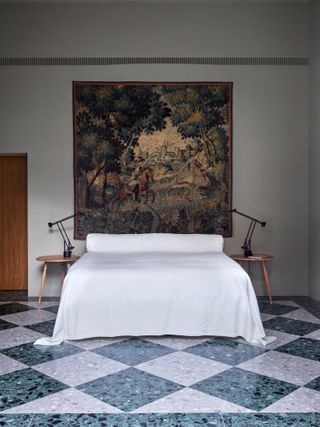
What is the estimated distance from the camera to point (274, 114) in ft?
22.0

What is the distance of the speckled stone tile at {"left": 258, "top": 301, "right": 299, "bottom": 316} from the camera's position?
5.66 m

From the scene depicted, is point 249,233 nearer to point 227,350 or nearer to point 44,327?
point 227,350

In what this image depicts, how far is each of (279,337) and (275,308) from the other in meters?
1.32

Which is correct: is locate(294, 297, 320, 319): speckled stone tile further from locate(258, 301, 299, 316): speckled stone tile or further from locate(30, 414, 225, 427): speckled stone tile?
locate(30, 414, 225, 427): speckled stone tile

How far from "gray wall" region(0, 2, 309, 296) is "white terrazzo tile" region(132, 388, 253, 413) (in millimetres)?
3652

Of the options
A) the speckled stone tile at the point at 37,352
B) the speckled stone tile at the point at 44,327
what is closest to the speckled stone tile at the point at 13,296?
the speckled stone tile at the point at 44,327

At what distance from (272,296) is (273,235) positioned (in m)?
0.85

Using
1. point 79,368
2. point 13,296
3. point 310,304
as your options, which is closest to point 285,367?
point 79,368

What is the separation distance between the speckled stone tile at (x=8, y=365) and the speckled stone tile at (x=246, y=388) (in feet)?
4.70

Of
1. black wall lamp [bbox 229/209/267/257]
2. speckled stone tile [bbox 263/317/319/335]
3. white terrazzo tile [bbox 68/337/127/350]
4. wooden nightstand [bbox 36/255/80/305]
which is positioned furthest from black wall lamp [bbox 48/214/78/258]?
speckled stone tile [bbox 263/317/319/335]

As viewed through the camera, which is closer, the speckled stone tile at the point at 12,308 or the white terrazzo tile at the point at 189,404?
the white terrazzo tile at the point at 189,404

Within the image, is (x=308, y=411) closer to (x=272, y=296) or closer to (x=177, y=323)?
(x=177, y=323)

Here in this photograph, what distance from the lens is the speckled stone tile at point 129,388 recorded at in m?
3.10

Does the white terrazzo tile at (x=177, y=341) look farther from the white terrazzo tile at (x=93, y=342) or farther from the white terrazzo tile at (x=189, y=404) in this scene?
the white terrazzo tile at (x=189, y=404)
